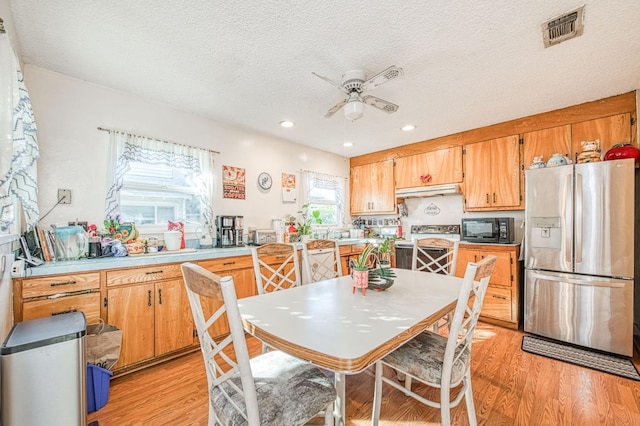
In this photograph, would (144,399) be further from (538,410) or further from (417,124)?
(417,124)

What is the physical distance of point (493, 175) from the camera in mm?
3520

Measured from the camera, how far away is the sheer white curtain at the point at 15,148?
3.73ft

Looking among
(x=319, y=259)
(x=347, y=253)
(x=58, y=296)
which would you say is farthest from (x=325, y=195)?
(x=58, y=296)

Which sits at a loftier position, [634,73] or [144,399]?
[634,73]

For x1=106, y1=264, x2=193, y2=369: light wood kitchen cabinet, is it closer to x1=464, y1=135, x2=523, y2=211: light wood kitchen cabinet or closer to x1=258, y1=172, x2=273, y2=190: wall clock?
x1=258, y1=172, x2=273, y2=190: wall clock

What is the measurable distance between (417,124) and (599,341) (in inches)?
111

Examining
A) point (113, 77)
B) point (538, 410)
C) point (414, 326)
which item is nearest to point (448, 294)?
point (414, 326)

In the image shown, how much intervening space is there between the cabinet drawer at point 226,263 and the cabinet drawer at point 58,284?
0.77 m

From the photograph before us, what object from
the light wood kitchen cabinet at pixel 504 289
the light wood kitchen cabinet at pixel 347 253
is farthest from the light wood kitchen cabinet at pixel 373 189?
the light wood kitchen cabinet at pixel 504 289

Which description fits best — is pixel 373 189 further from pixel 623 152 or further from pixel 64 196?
pixel 64 196

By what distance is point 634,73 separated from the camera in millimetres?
2312

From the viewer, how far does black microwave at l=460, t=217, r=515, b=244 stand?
327cm

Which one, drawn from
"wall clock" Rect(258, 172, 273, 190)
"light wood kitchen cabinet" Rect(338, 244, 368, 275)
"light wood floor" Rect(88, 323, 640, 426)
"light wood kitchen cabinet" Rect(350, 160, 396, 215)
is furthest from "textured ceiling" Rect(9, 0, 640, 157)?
"light wood floor" Rect(88, 323, 640, 426)

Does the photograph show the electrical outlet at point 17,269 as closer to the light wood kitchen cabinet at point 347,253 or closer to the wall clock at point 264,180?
the wall clock at point 264,180
